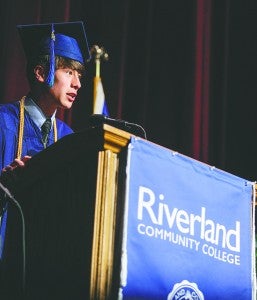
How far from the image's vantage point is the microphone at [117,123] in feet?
4.87

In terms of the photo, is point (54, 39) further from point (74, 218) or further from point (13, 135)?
point (74, 218)

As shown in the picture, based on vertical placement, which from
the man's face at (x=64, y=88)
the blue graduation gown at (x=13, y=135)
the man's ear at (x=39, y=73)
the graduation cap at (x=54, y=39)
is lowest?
the blue graduation gown at (x=13, y=135)

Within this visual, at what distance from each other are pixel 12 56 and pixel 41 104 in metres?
0.71

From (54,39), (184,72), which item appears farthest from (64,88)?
(184,72)

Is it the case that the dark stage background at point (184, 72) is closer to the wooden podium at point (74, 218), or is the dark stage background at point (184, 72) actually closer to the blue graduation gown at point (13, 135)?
the blue graduation gown at point (13, 135)

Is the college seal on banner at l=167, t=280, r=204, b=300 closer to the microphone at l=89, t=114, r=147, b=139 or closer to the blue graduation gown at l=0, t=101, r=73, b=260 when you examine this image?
the microphone at l=89, t=114, r=147, b=139

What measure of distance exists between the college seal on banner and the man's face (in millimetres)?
1088

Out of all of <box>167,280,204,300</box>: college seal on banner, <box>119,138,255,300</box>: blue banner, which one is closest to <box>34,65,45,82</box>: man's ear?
<box>119,138,255,300</box>: blue banner

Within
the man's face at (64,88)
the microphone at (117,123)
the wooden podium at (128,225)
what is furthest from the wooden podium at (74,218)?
the man's face at (64,88)

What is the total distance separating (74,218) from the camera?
4.36 feet

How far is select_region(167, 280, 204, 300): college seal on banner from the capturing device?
130 cm

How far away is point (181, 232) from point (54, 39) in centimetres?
126

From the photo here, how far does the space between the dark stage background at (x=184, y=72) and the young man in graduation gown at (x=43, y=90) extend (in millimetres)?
747

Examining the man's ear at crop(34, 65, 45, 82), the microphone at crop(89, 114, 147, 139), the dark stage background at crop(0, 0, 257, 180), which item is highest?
the dark stage background at crop(0, 0, 257, 180)
